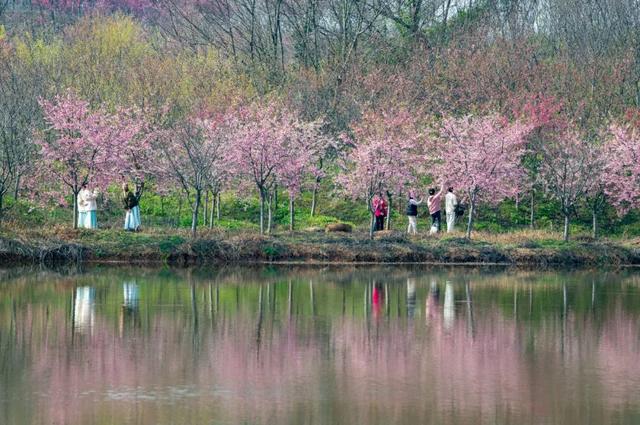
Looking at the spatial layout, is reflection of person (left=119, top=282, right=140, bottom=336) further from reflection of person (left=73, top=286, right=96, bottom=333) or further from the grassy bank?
the grassy bank

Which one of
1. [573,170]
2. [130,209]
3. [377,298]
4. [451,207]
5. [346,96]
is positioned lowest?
[377,298]

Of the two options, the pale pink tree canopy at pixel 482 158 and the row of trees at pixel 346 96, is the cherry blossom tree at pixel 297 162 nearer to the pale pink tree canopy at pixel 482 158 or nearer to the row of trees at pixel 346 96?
the row of trees at pixel 346 96

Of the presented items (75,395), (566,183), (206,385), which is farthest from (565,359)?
(566,183)

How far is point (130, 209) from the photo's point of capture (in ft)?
135

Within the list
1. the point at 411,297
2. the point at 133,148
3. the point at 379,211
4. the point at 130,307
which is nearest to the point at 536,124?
the point at 379,211

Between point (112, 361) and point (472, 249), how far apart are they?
71.1 ft

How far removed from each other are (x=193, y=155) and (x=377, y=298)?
13.1 metres

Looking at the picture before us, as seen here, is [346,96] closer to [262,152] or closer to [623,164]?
[262,152]

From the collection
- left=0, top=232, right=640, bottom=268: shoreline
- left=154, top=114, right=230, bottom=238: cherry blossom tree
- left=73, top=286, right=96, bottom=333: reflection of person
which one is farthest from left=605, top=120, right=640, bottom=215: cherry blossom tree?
left=73, top=286, right=96, bottom=333: reflection of person

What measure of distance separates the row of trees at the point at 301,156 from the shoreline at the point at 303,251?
1.60 m

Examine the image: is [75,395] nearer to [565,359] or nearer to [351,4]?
[565,359]

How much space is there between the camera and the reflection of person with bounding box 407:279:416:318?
27730mm

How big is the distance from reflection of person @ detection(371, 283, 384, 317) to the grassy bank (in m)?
6.73

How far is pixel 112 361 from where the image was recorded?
20500mm
